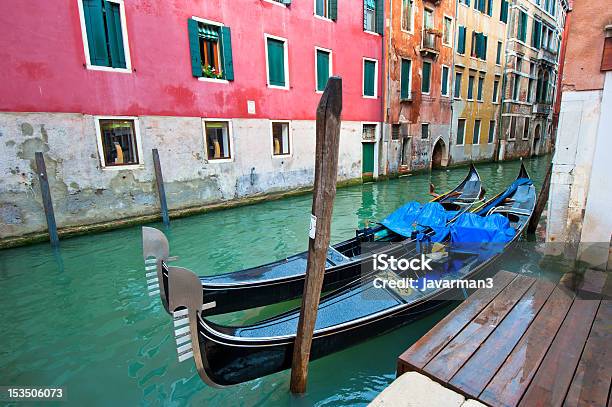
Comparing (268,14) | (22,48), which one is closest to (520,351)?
(22,48)

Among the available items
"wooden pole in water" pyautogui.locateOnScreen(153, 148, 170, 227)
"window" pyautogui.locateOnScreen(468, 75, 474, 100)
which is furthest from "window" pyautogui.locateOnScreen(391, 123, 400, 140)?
"wooden pole in water" pyautogui.locateOnScreen(153, 148, 170, 227)

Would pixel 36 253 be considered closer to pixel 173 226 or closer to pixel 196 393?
pixel 173 226

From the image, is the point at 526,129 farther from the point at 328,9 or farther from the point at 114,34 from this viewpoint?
the point at 114,34

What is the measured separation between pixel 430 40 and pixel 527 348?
13.7 m

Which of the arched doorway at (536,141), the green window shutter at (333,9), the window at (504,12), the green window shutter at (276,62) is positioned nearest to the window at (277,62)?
the green window shutter at (276,62)

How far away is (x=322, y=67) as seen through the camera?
999 cm

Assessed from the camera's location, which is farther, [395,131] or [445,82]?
[445,82]

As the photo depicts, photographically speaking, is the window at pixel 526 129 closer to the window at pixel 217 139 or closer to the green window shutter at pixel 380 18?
the green window shutter at pixel 380 18

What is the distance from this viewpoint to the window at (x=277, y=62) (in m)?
8.66

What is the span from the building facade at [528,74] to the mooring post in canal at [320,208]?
1940 centimetres

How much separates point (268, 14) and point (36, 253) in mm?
7319

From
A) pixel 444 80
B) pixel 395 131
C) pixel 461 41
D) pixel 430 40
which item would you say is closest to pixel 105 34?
pixel 395 131

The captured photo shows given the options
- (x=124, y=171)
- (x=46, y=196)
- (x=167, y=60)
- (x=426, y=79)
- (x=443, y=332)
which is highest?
(x=426, y=79)

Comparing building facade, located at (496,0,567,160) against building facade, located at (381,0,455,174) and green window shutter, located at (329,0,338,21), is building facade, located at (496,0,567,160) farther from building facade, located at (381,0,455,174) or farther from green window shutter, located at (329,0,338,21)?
green window shutter, located at (329,0,338,21)
